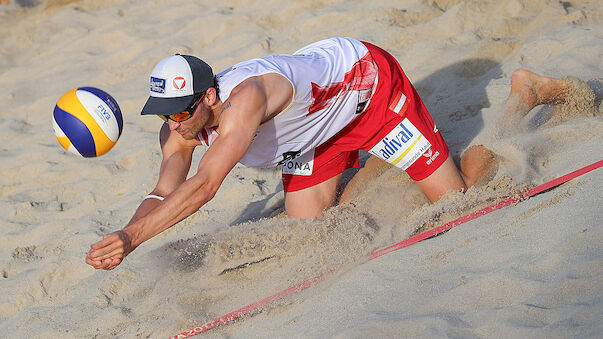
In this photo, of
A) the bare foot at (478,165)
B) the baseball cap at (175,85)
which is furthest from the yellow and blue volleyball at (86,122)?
the bare foot at (478,165)

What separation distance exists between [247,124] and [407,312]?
1.10 metres

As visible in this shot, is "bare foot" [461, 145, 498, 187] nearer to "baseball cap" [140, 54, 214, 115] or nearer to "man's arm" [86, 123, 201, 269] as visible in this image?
"man's arm" [86, 123, 201, 269]

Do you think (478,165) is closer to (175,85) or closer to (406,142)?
(406,142)

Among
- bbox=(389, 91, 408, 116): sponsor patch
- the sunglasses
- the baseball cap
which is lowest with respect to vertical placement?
bbox=(389, 91, 408, 116): sponsor patch

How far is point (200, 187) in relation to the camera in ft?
9.32

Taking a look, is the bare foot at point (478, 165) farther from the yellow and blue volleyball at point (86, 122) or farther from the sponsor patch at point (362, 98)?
the yellow and blue volleyball at point (86, 122)

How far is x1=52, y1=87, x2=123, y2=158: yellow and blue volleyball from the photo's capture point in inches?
134

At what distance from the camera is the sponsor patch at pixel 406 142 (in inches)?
151

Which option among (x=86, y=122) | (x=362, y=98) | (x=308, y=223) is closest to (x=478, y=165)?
(x=362, y=98)

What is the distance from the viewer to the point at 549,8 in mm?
5680

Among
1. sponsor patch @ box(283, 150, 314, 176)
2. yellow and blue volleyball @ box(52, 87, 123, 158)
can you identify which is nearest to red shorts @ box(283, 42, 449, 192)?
sponsor patch @ box(283, 150, 314, 176)

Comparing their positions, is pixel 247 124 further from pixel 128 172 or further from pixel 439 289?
pixel 128 172

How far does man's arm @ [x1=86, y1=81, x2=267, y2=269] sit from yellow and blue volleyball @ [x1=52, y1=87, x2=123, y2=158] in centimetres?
76

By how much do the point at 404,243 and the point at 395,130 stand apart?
31.7 inches
